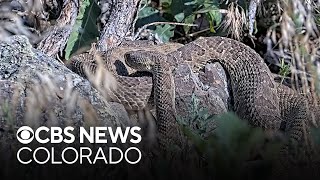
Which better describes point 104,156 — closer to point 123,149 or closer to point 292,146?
point 123,149

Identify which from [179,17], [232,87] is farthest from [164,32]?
[232,87]

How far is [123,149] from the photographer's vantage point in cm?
309

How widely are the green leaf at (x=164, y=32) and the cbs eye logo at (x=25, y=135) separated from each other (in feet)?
13.8

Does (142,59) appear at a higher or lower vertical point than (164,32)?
lower

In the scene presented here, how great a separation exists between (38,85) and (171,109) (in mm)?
1610

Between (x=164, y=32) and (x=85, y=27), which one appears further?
(x=164, y=32)

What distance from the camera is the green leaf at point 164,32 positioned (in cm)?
718

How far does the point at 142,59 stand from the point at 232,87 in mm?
1087

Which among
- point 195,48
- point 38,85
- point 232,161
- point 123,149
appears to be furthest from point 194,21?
point 232,161

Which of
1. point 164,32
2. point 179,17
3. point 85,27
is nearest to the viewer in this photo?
point 85,27

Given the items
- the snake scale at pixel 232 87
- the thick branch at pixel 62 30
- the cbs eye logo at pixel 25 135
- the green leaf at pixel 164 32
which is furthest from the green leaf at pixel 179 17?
the cbs eye logo at pixel 25 135

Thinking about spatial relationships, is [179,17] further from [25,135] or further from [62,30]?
[25,135]

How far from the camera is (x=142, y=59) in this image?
5.86 meters

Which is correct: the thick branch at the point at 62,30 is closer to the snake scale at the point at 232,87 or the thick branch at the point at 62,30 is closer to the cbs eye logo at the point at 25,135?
the snake scale at the point at 232,87
